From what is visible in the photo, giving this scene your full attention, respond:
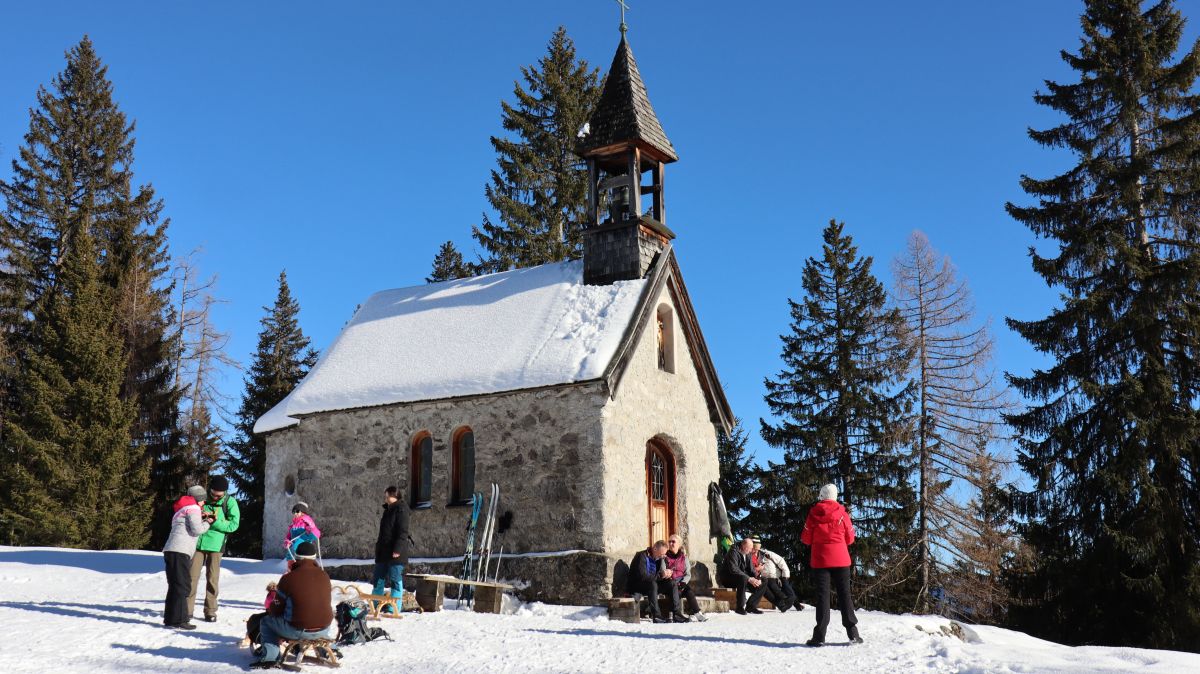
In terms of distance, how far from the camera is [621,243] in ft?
59.0

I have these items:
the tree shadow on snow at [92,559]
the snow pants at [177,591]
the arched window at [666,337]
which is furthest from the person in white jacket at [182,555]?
the arched window at [666,337]

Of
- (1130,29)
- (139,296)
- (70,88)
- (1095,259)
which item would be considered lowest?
(1095,259)

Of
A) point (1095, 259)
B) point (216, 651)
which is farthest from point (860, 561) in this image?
point (216, 651)

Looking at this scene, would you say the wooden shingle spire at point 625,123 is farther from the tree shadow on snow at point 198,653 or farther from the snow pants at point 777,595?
the tree shadow on snow at point 198,653

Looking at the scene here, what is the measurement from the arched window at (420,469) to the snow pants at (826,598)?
8.21 metres

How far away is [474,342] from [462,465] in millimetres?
2339

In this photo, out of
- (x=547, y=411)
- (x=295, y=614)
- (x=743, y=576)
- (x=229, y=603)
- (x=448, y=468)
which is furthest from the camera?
(x=448, y=468)

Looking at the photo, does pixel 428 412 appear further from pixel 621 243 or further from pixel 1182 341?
pixel 1182 341

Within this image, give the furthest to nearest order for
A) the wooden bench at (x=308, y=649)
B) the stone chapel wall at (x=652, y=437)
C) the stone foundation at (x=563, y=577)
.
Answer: the stone chapel wall at (x=652, y=437)
the stone foundation at (x=563, y=577)
the wooden bench at (x=308, y=649)

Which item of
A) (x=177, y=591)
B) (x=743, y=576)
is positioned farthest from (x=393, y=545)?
(x=743, y=576)

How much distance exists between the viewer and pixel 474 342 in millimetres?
17312

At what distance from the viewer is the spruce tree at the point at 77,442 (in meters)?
23.4

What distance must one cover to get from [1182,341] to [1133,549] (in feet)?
13.8

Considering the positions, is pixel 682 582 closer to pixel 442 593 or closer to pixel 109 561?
pixel 442 593
